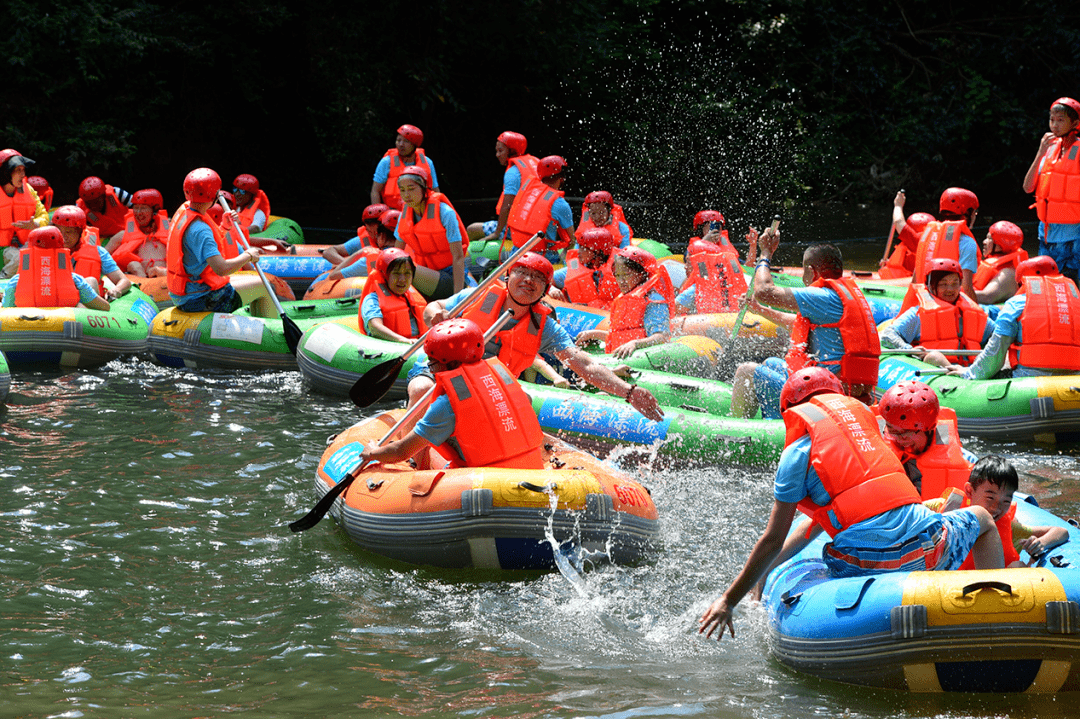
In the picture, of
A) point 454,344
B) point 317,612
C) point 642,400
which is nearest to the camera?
point 317,612

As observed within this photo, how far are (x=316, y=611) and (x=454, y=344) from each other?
4.32 feet

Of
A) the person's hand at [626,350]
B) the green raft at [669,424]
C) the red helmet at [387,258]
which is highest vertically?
the red helmet at [387,258]

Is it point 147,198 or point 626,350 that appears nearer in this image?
point 626,350

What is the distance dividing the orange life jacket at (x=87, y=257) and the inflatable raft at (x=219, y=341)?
0.95m

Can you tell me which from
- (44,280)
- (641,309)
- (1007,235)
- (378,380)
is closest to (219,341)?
(44,280)

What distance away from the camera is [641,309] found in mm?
7754

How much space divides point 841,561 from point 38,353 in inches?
268

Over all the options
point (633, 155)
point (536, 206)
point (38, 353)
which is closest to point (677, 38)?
point (633, 155)

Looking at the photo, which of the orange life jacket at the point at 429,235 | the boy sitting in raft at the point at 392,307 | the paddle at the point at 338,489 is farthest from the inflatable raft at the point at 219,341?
the paddle at the point at 338,489

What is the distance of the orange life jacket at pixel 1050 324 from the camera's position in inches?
273

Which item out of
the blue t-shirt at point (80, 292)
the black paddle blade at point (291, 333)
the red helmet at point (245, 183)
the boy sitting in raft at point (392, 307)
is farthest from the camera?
the red helmet at point (245, 183)

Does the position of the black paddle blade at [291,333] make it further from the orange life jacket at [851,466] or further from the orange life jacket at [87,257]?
the orange life jacket at [851,466]

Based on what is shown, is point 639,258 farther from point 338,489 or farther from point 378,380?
point 338,489

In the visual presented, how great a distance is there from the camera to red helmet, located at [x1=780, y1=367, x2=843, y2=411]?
4.16 m
